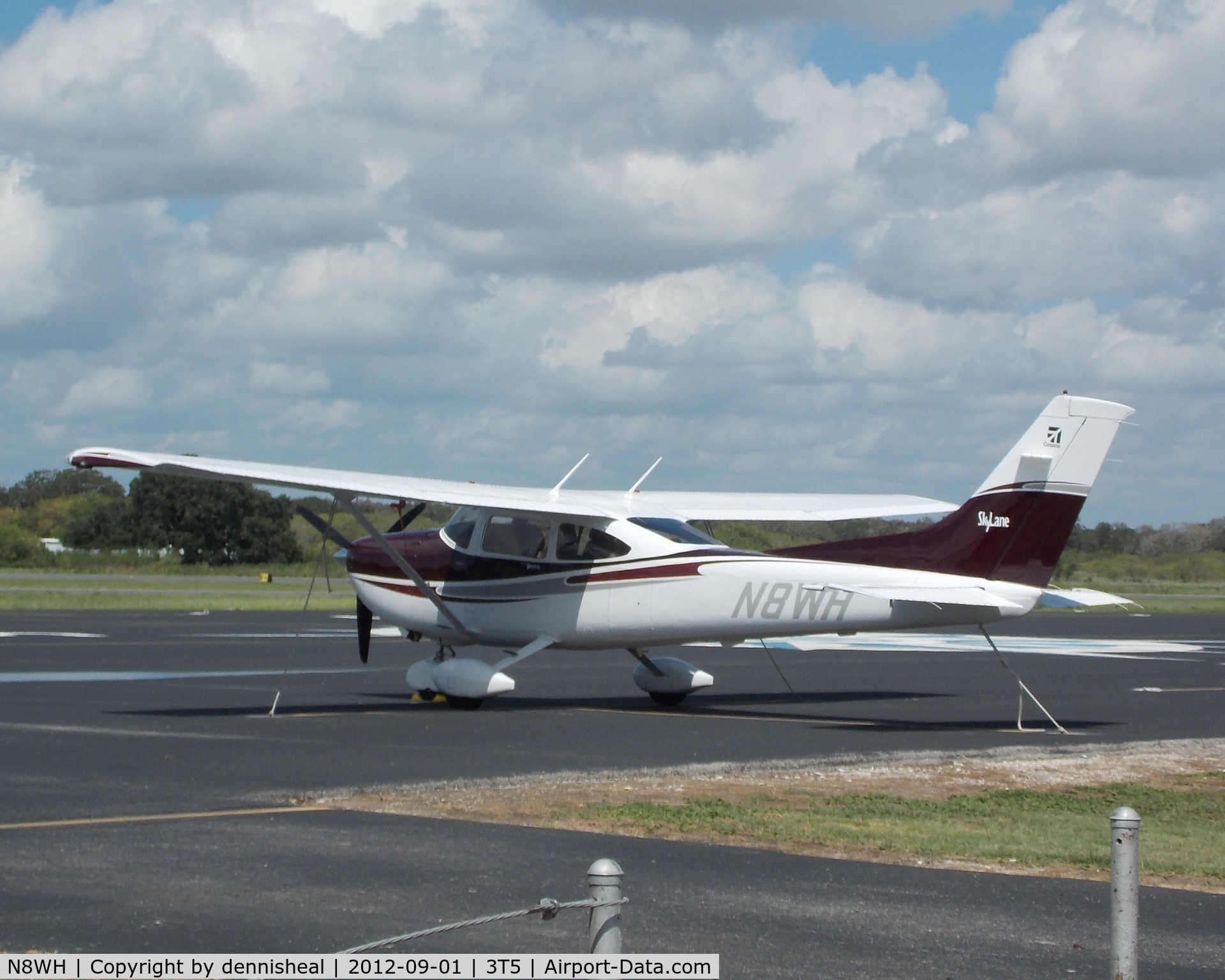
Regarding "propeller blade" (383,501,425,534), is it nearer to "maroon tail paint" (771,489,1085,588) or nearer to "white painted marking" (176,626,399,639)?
"maroon tail paint" (771,489,1085,588)

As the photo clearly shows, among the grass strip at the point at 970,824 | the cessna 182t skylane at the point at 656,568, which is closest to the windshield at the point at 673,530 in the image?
the cessna 182t skylane at the point at 656,568

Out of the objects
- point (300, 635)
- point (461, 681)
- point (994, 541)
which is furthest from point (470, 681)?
point (300, 635)

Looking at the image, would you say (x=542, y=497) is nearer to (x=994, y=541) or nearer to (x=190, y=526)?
(x=994, y=541)

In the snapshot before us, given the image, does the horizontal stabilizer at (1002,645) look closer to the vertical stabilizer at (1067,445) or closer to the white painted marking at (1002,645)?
the white painted marking at (1002,645)

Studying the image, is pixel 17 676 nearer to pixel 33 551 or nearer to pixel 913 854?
pixel 913 854

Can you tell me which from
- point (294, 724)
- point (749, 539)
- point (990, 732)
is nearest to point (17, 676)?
point (294, 724)

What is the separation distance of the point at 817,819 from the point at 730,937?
3.52 metres

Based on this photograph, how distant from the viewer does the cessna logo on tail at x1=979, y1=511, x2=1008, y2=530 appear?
16.8 metres

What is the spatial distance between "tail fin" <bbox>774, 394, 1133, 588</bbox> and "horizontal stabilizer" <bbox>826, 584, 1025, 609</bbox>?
593mm

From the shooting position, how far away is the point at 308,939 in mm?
6645

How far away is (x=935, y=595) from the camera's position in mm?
15938

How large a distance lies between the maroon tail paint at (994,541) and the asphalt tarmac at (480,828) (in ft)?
5.71

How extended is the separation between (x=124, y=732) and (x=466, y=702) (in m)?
4.18

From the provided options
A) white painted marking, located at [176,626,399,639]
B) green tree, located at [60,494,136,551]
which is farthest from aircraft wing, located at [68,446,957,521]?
green tree, located at [60,494,136,551]
